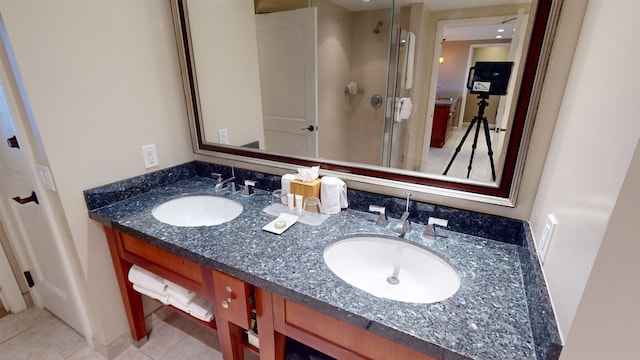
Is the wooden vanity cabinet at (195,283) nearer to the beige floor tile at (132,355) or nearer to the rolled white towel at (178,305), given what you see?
the rolled white towel at (178,305)

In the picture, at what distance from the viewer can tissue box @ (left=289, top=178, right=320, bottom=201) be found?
1.25 metres

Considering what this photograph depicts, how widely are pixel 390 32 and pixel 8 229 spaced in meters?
2.61

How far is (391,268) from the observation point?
1.09 meters

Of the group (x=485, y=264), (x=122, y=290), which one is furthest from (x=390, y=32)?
(x=122, y=290)

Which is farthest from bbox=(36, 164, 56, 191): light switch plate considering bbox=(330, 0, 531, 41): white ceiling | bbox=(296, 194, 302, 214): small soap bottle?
bbox=(330, 0, 531, 41): white ceiling

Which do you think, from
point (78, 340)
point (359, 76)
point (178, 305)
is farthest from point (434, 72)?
point (78, 340)

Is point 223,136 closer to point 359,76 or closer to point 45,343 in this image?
point 359,76

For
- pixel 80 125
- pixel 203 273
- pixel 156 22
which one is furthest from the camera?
pixel 156 22

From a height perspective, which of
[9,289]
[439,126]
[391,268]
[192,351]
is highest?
[439,126]

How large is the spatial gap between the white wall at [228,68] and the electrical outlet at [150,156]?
29 centimetres

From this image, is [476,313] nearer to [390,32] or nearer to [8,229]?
[390,32]

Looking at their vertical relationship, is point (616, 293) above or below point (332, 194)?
above

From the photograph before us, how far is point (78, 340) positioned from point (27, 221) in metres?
0.71

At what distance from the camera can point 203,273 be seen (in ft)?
3.50
